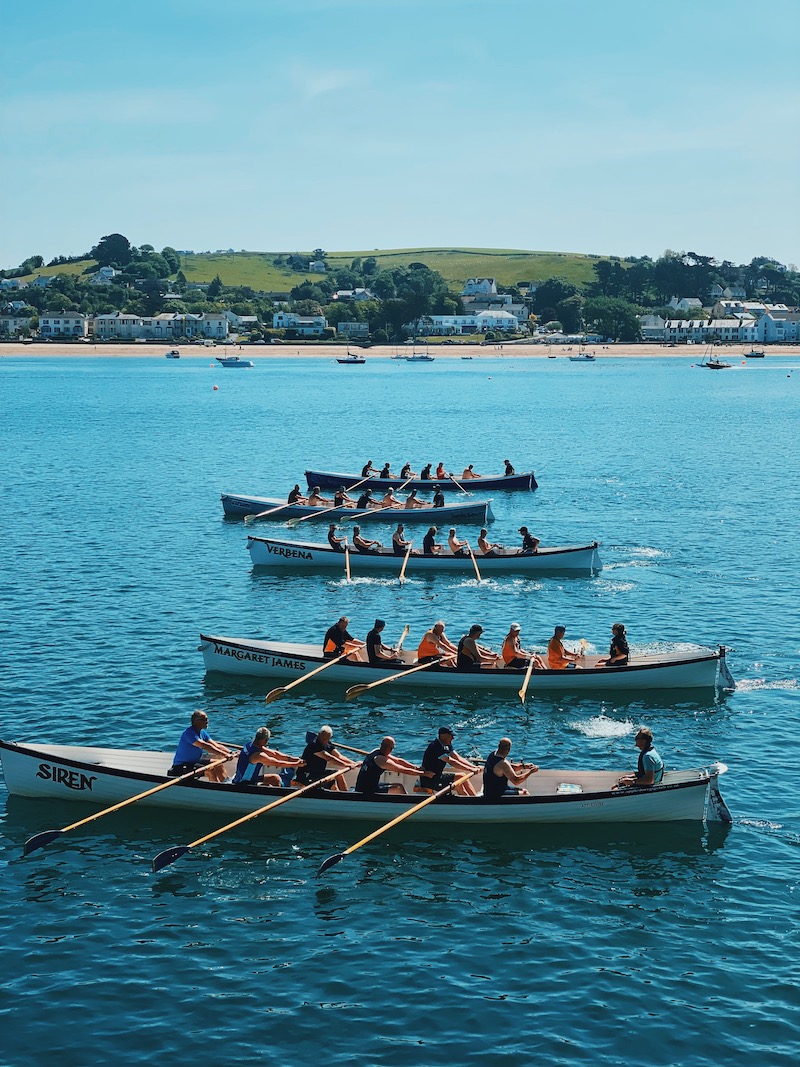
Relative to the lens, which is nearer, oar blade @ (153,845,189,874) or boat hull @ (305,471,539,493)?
oar blade @ (153,845,189,874)

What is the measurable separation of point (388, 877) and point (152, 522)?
34.5 meters

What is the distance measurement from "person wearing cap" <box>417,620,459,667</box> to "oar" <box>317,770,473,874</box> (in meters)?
7.12

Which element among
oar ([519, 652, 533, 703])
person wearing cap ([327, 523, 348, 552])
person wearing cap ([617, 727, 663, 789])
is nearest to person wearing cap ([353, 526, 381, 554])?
person wearing cap ([327, 523, 348, 552])

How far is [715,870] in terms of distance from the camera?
63.6ft

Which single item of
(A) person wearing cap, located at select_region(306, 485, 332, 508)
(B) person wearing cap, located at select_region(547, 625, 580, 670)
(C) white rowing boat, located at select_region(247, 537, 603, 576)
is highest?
(A) person wearing cap, located at select_region(306, 485, 332, 508)

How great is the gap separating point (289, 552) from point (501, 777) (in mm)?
22201

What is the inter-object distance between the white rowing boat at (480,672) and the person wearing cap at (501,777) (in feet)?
22.9

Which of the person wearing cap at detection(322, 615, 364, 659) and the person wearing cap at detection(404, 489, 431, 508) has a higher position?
the person wearing cap at detection(404, 489, 431, 508)

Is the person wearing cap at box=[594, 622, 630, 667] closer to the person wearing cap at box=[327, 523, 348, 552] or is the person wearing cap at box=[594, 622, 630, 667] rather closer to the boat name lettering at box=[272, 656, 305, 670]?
the boat name lettering at box=[272, 656, 305, 670]

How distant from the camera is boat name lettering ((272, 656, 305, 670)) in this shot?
2836 cm

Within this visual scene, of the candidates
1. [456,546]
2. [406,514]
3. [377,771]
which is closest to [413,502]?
[406,514]

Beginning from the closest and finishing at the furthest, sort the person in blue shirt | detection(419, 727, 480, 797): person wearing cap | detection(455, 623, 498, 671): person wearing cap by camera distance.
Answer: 1. detection(419, 727, 480, 797): person wearing cap
2. the person in blue shirt
3. detection(455, 623, 498, 671): person wearing cap

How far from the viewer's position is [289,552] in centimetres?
4125

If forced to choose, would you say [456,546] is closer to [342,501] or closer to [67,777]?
[342,501]
